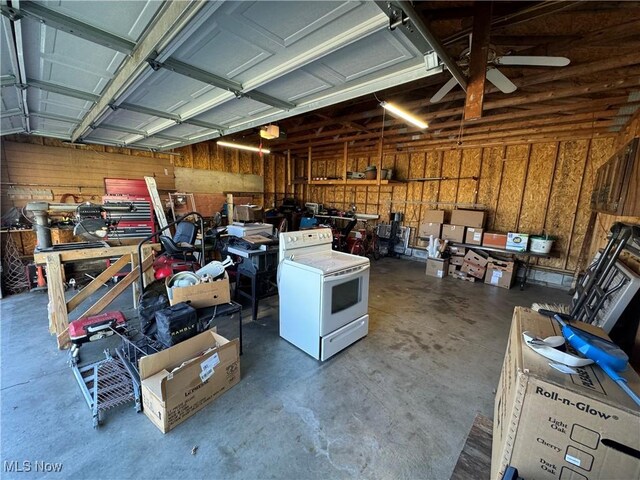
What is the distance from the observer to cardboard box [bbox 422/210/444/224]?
632 cm

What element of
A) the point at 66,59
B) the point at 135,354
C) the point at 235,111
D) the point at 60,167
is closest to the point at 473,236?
the point at 235,111

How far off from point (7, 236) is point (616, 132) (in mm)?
10846

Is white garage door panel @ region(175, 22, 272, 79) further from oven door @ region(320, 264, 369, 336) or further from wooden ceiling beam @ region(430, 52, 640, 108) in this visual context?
wooden ceiling beam @ region(430, 52, 640, 108)

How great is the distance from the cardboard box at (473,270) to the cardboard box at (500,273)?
0.11 m

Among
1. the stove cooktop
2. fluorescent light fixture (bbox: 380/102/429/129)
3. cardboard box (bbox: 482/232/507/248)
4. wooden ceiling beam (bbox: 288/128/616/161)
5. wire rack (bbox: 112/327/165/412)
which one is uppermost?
wooden ceiling beam (bbox: 288/128/616/161)

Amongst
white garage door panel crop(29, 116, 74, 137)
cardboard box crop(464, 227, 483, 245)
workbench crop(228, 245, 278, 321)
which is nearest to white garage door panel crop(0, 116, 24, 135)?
white garage door panel crop(29, 116, 74, 137)

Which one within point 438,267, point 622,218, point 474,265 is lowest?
point 438,267

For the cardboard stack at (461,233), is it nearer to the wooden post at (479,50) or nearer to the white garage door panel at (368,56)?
the wooden post at (479,50)

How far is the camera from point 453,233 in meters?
5.99

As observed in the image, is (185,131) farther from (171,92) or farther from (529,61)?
(529,61)

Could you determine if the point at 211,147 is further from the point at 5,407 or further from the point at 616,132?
the point at 616,132

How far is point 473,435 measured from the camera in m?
1.32

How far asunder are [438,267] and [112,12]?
612 centimetres

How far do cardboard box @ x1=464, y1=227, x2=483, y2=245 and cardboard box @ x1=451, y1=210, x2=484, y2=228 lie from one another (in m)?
0.12
